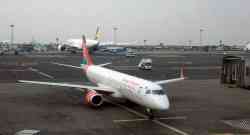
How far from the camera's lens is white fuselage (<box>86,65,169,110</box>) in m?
25.6

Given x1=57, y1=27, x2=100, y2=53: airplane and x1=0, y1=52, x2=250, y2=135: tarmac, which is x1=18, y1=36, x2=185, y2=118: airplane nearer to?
x1=0, y1=52, x2=250, y2=135: tarmac

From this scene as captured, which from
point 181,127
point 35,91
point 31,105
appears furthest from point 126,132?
point 35,91

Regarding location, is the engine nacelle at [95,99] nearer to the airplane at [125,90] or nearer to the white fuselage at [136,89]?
the airplane at [125,90]

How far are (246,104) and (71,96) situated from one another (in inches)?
715

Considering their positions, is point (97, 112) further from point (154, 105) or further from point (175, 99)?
point (175, 99)

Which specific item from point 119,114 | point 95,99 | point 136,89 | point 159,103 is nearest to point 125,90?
point 119,114

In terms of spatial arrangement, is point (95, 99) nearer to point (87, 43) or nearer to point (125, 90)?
point (125, 90)

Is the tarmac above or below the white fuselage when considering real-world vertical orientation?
below

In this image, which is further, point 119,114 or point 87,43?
point 87,43

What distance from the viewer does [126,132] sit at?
23.1 m

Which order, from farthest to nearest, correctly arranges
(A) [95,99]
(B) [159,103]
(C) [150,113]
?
(A) [95,99]
(C) [150,113]
(B) [159,103]

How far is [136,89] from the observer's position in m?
27.8

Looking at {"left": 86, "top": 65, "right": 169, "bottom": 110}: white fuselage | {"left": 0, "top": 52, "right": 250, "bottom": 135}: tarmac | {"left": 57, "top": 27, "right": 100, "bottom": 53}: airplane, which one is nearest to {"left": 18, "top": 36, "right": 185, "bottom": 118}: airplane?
{"left": 86, "top": 65, "right": 169, "bottom": 110}: white fuselage

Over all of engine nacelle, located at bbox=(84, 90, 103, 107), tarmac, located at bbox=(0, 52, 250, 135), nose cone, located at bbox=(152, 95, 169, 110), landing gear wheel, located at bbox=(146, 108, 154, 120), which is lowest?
tarmac, located at bbox=(0, 52, 250, 135)
